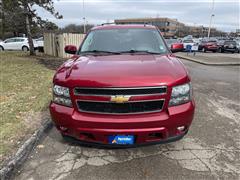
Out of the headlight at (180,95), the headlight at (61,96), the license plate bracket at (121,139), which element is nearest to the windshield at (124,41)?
the headlight at (180,95)

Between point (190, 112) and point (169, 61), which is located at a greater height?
point (169, 61)

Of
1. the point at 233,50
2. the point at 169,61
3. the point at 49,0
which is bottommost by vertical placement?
the point at 233,50

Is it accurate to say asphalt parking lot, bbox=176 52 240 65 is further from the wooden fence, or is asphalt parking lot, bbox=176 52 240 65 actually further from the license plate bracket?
the license plate bracket

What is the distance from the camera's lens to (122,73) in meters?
2.88

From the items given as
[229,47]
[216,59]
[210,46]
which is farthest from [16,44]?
[229,47]

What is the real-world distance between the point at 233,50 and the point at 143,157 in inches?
1008

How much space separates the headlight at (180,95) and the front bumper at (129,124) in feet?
0.19

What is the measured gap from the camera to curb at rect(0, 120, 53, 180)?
2901 mm

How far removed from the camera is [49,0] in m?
14.7

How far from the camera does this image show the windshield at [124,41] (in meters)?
4.15

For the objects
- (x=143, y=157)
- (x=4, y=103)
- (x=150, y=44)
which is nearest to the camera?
(x=143, y=157)

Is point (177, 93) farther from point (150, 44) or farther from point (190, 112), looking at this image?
point (150, 44)

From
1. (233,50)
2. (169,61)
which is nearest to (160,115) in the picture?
(169,61)

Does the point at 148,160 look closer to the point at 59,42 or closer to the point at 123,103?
the point at 123,103
